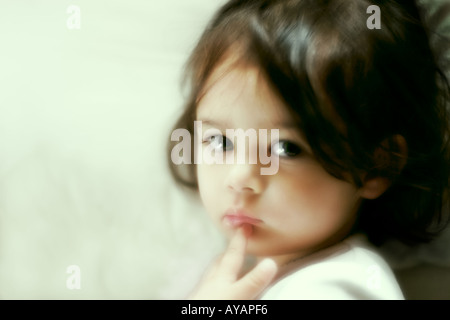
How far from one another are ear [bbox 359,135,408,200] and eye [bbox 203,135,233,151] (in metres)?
0.14

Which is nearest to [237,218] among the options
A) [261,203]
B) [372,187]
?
[261,203]

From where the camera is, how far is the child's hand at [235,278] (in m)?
0.54

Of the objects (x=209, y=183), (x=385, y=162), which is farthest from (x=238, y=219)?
(x=385, y=162)

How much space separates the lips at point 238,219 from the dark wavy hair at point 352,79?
3.6 inches

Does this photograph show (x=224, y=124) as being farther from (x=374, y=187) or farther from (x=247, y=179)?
(x=374, y=187)

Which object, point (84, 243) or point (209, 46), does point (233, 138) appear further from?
point (84, 243)

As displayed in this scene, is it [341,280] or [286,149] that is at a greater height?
[286,149]

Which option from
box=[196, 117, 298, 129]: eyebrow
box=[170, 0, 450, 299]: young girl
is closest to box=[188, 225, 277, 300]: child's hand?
box=[170, 0, 450, 299]: young girl

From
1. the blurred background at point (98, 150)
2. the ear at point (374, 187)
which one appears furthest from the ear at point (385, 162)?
the blurred background at point (98, 150)

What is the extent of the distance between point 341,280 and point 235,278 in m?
0.10

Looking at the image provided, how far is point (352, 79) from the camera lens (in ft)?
1.70

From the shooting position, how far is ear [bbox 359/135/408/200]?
1.84ft

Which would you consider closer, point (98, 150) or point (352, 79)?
point (352, 79)

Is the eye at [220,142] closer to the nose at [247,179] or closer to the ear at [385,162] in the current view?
the nose at [247,179]
